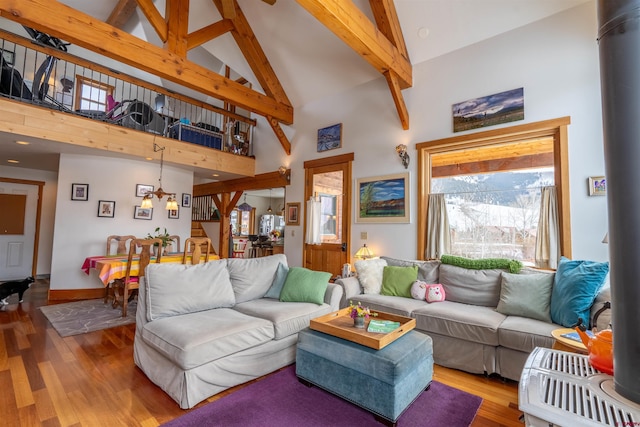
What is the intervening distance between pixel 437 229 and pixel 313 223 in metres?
2.18

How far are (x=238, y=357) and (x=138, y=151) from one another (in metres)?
4.24

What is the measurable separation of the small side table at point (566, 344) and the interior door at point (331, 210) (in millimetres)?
3065

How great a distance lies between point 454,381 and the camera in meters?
2.50

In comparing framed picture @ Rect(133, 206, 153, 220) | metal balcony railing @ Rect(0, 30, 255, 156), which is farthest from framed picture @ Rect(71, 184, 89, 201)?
metal balcony railing @ Rect(0, 30, 255, 156)

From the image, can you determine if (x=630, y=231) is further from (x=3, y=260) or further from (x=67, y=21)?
(x=3, y=260)

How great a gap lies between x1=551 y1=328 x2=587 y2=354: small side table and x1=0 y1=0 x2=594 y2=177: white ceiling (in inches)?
131

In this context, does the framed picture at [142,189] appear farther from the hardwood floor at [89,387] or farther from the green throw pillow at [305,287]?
the green throw pillow at [305,287]

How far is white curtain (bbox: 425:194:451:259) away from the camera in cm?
395

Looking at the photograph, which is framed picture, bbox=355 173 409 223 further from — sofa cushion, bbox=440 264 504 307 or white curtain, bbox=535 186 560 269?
white curtain, bbox=535 186 560 269

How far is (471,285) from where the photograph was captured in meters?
3.21

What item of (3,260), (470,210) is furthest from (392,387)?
(3,260)

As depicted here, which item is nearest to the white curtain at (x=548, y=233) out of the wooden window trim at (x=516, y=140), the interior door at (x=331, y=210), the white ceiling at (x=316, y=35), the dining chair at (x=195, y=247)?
the wooden window trim at (x=516, y=140)

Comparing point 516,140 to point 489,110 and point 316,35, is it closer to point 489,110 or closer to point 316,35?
point 489,110

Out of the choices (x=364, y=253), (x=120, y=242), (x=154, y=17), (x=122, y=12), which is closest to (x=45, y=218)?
(x=120, y=242)
